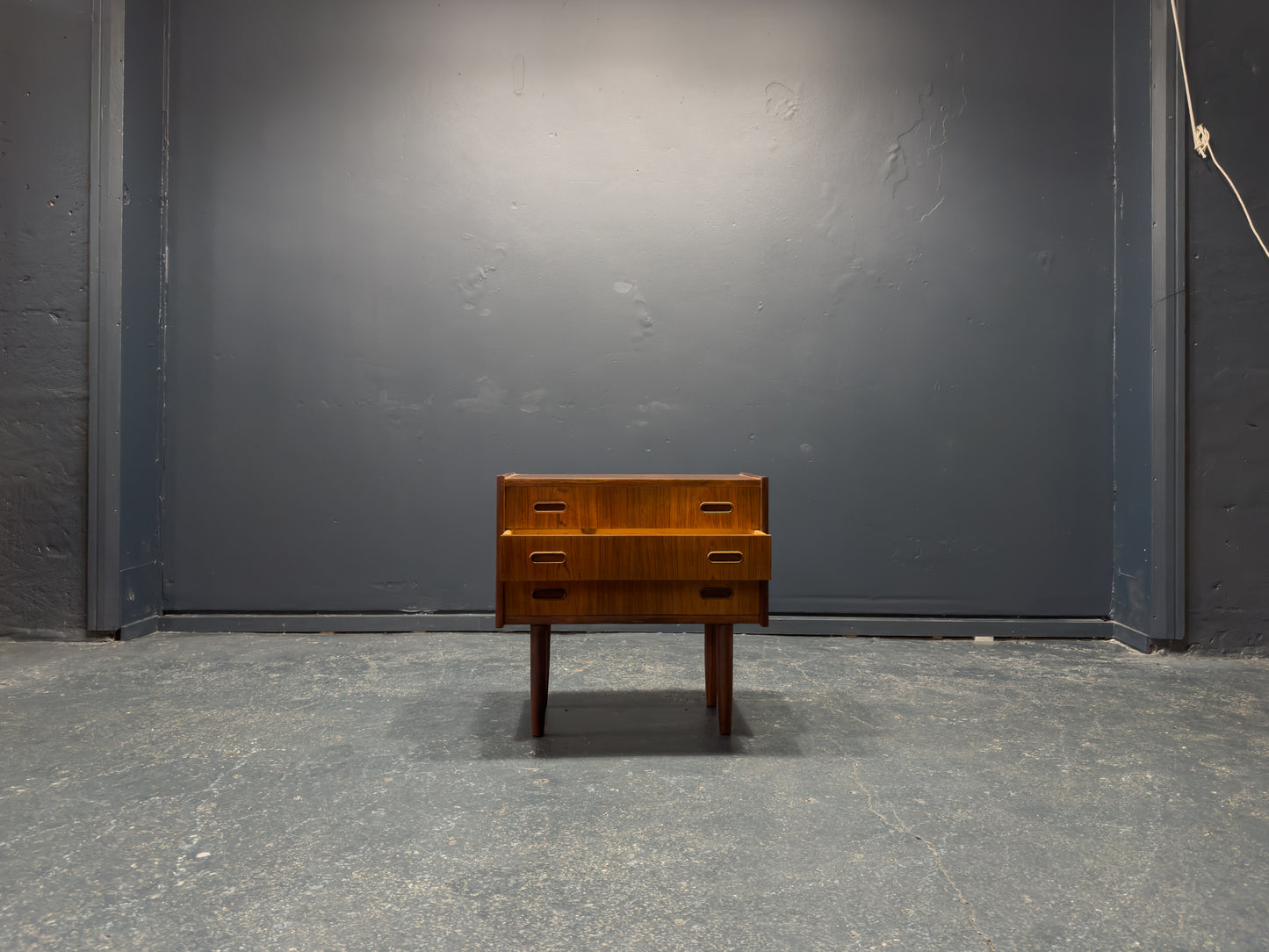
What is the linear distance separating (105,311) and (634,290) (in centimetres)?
214

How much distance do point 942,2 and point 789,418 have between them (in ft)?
6.19

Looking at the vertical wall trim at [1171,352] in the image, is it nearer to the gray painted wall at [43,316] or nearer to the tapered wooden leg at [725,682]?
the tapered wooden leg at [725,682]

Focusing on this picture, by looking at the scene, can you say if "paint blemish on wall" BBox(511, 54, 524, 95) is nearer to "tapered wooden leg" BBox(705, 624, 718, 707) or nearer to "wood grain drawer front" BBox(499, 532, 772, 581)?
"wood grain drawer front" BBox(499, 532, 772, 581)

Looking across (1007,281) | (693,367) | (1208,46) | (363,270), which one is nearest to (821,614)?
(693,367)

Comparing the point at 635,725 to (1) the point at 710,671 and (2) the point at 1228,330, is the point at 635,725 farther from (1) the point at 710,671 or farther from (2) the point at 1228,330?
(2) the point at 1228,330

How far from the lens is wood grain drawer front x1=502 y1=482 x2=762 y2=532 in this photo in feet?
6.12

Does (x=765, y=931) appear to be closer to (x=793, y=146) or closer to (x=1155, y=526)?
(x=1155, y=526)

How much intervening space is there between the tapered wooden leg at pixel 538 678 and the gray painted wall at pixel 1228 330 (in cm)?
251

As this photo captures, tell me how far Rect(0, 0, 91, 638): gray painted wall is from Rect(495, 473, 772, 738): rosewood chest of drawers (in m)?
2.20

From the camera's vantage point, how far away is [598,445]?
3092mm

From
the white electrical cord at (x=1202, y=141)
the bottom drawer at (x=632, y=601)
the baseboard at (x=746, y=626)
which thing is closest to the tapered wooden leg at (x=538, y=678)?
the bottom drawer at (x=632, y=601)

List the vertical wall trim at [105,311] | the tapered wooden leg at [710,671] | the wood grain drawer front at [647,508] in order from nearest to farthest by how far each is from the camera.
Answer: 1. the wood grain drawer front at [647,508]
2. the tapered wooden leg at [710,671]
3. the vertical wall trim at [105,311]

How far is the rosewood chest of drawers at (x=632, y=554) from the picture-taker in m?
1.75

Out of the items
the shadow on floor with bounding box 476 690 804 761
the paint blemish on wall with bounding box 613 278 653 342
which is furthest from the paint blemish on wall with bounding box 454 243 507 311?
the shadow on floor with bounding box 476 690 804 761
